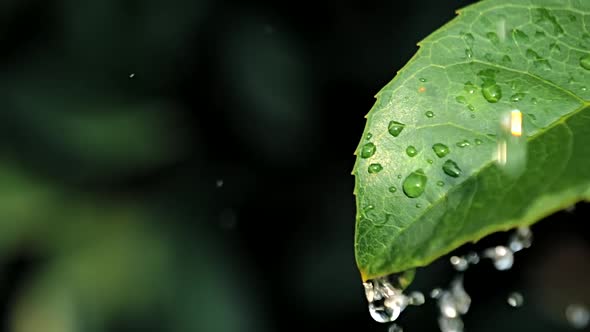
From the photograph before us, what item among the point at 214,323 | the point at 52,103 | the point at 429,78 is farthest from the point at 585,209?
the point at 52,103

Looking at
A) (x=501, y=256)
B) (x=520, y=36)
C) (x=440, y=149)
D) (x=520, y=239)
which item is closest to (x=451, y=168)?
(x=440, y=149)

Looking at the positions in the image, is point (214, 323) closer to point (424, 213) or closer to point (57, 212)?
point (57, 212)

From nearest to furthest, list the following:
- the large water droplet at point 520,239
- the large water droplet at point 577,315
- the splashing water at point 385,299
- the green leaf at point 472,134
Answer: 1. the green leaf at point 472,134
2. the splashing water at point 385,299
3. the large water droplet at point 520,239
4. the large water droplet at point 577,315

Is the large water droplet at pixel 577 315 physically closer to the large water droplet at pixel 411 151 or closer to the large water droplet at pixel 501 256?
the large water droplet at pixel 501 256

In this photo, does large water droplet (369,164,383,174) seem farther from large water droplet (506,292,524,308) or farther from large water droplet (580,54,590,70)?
large water droplet (506,292,524,308)

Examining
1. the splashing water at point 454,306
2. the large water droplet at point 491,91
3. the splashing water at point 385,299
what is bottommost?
the splashing water at point 454,306

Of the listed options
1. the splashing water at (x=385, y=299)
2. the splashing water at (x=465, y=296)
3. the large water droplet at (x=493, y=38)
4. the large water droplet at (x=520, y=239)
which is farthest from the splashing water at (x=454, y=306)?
the large water droplet at (x=493, y=38)

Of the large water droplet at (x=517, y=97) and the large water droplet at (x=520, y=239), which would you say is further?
the large water droplet at (x=520, y=239)

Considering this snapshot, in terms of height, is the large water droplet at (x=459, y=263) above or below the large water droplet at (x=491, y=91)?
below
